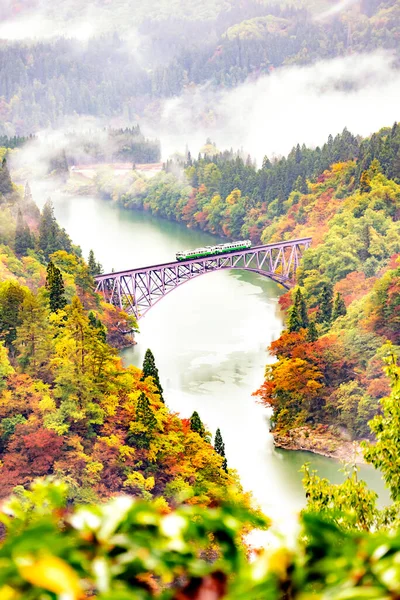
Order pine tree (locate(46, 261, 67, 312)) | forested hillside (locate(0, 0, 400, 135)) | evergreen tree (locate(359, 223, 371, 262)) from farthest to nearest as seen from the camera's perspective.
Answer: forested hillside (locate(0, 0, 400, 135)) < evergreen tree (locate(359, 223, 371, 262)) < pine tree (locate(46, 261, 67, 312))

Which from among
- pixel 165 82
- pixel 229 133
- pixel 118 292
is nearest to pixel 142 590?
pixel 118 292

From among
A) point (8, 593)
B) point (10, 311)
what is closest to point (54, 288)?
point (10, 311)

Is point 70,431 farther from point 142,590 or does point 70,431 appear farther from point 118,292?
point 142,590

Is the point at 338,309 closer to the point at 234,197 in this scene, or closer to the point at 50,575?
the point at 234,197

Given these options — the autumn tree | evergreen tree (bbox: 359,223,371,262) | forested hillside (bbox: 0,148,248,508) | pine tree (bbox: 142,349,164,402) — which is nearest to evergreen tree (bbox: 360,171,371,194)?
evergreen tree (bbox: 359,223,371,262)

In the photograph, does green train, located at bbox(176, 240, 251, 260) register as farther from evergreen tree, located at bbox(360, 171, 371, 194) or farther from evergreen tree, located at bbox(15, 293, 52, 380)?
evergreen tree, located at bbox(15, 293, 52, 380)

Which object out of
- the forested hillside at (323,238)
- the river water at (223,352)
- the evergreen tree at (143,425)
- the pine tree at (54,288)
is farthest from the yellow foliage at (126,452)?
the pine tree at (54,288)

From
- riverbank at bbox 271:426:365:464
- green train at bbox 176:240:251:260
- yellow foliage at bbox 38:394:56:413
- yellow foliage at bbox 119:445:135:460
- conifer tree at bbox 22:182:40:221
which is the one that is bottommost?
riverbank at bbox 271:426:365:464
